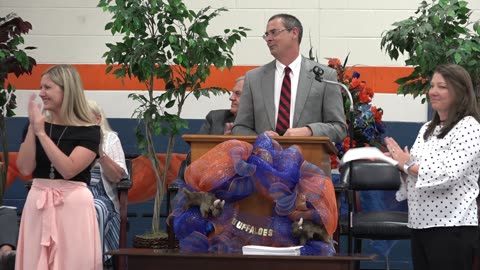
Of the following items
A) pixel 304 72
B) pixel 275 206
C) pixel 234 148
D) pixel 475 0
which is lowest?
pixel 275 206

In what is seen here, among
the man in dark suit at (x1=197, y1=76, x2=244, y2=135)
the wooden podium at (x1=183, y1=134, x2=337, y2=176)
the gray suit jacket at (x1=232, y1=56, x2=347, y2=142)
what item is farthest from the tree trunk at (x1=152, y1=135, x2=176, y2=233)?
the wooden podium at (x1=183, y1=134, x2=337, y2=176)

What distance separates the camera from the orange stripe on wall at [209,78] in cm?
766

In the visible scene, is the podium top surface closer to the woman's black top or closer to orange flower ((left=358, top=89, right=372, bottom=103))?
the woman's black top

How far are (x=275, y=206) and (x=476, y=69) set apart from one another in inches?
113

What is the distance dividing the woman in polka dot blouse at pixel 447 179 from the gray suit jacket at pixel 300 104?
22.8 inches

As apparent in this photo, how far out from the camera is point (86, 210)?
4.54m

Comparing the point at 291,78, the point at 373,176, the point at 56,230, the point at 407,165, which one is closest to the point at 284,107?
the point at 291,78

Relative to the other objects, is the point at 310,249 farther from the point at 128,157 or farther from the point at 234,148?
the point at 128,157

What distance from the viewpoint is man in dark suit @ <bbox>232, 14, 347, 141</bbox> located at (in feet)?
16.3

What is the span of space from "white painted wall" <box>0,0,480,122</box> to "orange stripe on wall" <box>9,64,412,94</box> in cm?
5

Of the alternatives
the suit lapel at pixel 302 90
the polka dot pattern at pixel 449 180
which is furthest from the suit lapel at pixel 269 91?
the polka dot pattern at pixel 449 180

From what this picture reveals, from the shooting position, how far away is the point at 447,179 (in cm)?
435

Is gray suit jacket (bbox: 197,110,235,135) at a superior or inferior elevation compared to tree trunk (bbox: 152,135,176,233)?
superior

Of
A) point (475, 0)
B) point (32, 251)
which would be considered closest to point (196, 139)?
point (32, 251)
